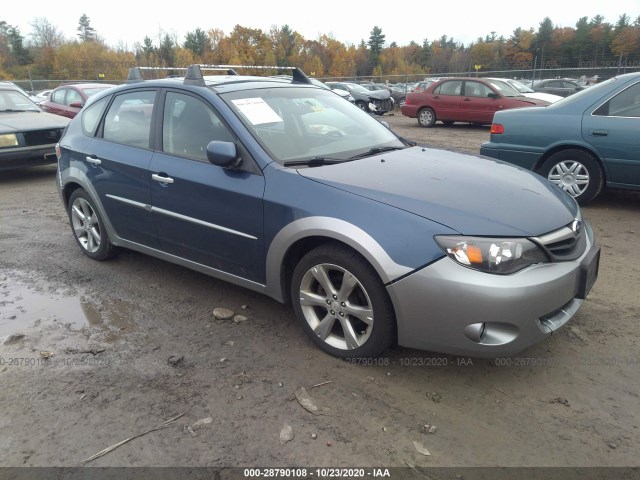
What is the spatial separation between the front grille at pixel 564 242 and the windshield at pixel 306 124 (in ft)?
4.63

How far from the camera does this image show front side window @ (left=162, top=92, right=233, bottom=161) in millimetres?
3629

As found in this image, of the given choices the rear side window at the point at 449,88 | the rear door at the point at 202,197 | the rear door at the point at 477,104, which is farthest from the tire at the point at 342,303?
the rear side window at the point at 449,88

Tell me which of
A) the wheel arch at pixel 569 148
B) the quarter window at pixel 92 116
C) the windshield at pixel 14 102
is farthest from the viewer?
the windshield at pixel 14 102

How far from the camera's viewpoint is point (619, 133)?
18.5 ft

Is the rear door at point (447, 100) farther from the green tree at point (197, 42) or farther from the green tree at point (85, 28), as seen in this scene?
the green tree at point (85, 28)

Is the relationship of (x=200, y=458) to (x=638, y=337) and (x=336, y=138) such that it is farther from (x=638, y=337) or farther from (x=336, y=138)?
(x=638, y=337)

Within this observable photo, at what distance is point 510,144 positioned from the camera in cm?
643

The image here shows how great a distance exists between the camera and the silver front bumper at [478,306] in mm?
→ 2586

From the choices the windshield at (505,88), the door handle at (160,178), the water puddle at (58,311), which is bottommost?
the water puddle at (58,311)

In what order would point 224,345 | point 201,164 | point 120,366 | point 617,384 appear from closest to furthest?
point 617,384 < point 120,366 < point 224,345 < point 201,164

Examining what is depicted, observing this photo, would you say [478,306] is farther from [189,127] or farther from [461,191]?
[189,127]

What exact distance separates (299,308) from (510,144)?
171 inches

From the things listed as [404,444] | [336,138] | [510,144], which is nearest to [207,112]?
[336,138]

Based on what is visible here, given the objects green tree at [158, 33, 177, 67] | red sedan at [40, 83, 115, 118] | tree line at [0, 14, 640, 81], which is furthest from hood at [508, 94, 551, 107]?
green tree at [158, 33, 177, 67]
